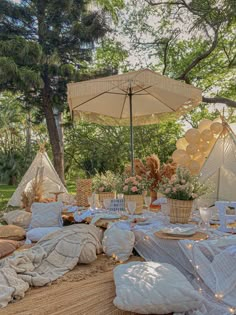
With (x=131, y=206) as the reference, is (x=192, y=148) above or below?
above

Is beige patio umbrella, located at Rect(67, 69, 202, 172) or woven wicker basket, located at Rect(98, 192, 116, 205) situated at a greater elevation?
beige patio umbrella, located at Rect(67, 69, 202, 172)

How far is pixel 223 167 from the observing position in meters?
4.73

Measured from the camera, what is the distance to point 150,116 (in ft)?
15.8

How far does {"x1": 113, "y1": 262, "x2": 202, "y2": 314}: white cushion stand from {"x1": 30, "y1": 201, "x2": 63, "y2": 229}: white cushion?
173 centimetres

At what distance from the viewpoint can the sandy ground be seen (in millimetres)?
A: 1817

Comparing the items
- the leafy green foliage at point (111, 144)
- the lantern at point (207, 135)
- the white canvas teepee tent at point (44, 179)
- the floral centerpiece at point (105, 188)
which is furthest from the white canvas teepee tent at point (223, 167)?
the leafy green foliage at point (111, 144)

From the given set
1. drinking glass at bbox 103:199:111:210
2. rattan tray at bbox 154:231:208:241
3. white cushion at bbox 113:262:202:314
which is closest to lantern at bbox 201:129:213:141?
drinking glass at bbox 103:199:111:210

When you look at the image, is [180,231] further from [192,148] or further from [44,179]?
[44,179]

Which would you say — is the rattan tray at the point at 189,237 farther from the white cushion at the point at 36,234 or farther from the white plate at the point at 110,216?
the white cushion at the point at 36,234

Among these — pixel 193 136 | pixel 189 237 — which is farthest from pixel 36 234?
pixel 193 136

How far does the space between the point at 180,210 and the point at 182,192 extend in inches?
6.4

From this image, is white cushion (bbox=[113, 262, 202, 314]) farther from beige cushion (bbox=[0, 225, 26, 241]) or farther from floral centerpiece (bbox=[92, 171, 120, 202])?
beige cushion (bbox=[0, 225, 26, 241])

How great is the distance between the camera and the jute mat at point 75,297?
71.6 inches

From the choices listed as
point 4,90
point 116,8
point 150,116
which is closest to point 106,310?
point 150,116
